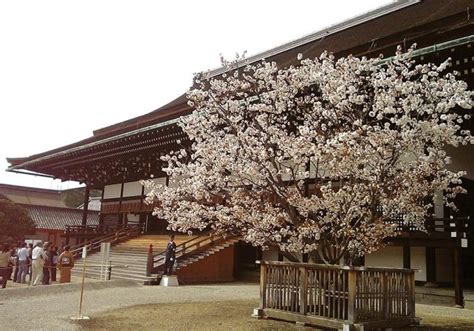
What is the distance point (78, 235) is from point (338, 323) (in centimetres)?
2015

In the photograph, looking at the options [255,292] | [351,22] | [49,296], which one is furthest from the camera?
[351,22]

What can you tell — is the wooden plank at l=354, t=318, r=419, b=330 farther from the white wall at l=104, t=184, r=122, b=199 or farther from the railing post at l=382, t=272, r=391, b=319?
the white wall at l=104, t=184, r=122, b=199

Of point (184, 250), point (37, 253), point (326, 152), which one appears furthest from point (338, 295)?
point (37, 253)

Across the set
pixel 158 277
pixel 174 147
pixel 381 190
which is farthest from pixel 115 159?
pixel 381 190

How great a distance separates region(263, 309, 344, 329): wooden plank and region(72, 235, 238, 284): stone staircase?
716 centimetres

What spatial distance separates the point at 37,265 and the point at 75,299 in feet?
14.8

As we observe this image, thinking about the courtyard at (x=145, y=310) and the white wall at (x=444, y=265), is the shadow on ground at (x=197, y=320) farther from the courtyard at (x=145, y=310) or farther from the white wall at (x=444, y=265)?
the white wall at (x=444, y=265)

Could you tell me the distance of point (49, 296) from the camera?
12.5 m

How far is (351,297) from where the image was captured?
26.1 feet

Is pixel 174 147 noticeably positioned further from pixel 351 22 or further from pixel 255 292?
pixel 351 22

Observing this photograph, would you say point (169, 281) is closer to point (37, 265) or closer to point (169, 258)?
point (169, 258)

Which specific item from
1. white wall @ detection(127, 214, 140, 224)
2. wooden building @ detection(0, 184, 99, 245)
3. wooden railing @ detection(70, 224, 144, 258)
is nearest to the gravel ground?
wooden railing @ detection(70, 224, 144, 258)

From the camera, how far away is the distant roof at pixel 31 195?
48847mm

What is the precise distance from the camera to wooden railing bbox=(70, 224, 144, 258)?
2217cm
